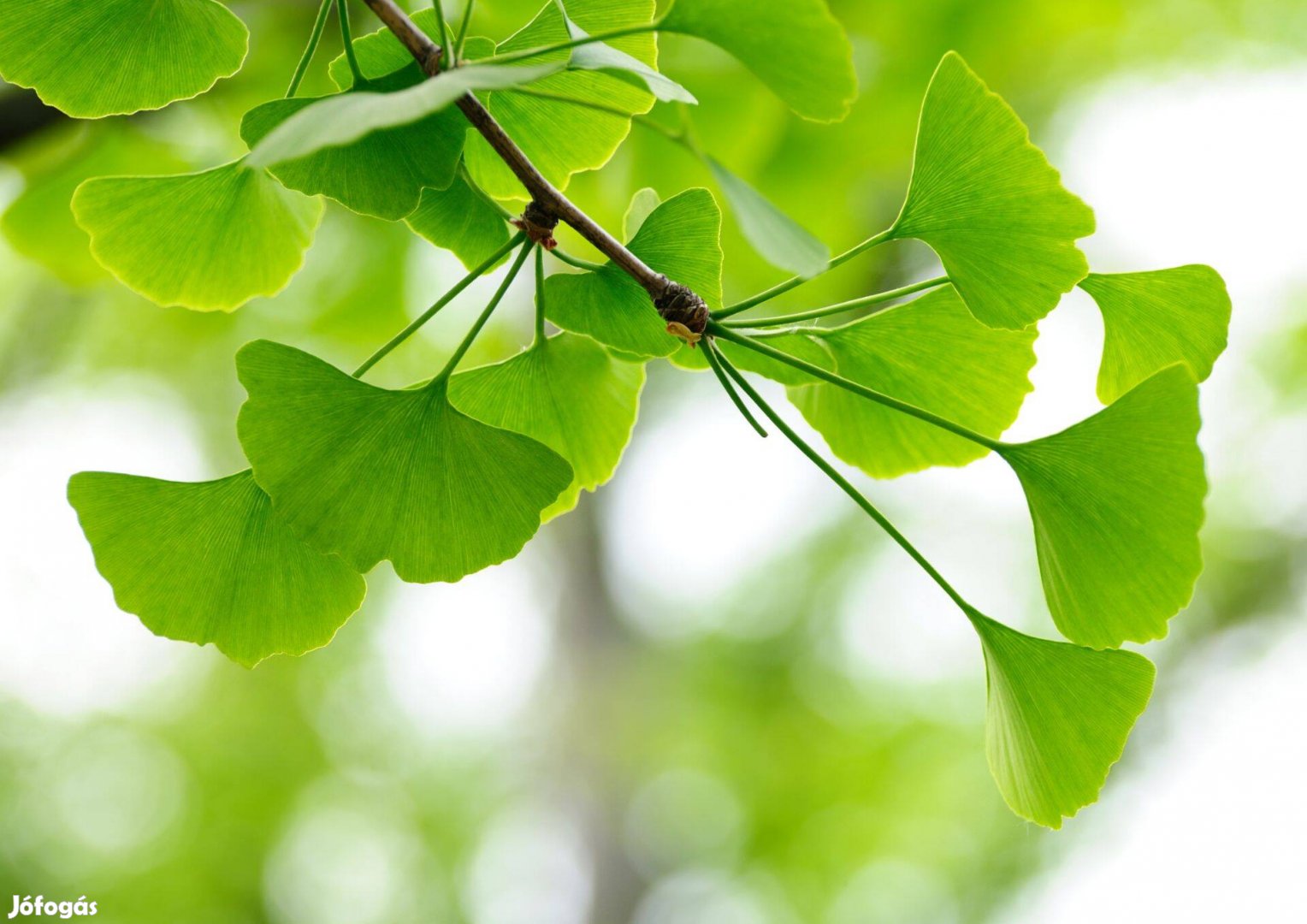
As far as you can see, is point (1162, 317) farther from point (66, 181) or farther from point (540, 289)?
point (66, 181)

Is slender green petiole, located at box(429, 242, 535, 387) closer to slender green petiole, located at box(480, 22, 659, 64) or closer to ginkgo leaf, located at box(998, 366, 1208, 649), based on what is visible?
slender green petiole, located at box(480, 22, 659, 64)

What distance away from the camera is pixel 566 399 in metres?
0.41

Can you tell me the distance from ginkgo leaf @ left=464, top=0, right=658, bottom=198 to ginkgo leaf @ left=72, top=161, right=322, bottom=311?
87 millimetres

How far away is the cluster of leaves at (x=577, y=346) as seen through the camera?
301 millimetres

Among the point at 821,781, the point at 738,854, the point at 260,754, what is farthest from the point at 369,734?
the point at 821,781

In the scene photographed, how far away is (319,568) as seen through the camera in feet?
1.16

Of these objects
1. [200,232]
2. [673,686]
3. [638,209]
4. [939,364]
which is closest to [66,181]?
[200,232]

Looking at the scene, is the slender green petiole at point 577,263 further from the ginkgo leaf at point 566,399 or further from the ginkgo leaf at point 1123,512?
the ginkgo leaf at point 1123,512

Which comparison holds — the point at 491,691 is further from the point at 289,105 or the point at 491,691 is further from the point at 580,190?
the point at 289,105

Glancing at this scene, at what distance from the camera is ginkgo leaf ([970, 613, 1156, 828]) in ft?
1.08

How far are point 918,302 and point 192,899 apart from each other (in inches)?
179

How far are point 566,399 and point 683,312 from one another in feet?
0.37

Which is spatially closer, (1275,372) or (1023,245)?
(1023,245)

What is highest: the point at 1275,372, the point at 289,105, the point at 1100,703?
the point at 289,105
